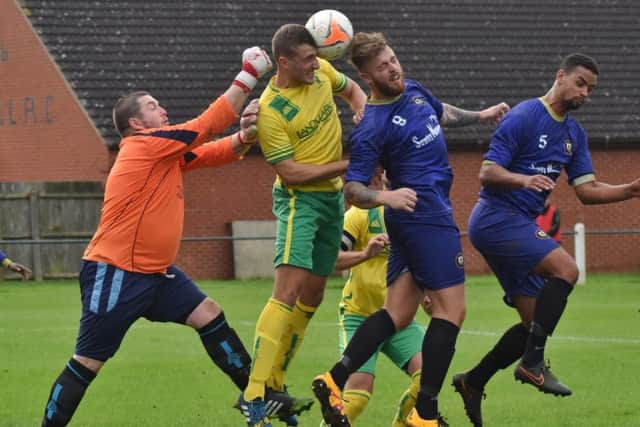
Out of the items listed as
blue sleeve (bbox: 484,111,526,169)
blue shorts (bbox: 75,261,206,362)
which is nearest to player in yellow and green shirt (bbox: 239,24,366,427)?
blue shorts (bbox: 75,261,206,362)

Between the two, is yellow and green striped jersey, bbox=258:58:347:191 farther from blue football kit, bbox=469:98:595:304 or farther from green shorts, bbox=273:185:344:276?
blue football kit, bbox=469:98:595:304

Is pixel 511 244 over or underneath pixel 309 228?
underneath

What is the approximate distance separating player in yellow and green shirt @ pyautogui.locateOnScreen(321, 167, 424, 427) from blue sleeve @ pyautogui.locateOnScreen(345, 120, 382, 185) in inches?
21.5

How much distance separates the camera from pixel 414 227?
29.6ft

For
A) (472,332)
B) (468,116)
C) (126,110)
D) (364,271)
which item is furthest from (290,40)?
(472,332)

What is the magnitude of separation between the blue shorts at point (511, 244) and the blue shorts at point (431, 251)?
1.07 m

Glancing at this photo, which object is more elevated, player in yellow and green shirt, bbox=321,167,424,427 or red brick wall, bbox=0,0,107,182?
player in yellow and green shirt, bbox=321,167,424,427

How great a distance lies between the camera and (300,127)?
9562 mm

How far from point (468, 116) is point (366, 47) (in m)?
1.25

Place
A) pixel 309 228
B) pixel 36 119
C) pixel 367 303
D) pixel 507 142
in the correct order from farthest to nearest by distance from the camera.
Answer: pixel 36 119, pixel 367 303, pixel 507 142, pixel 309 228

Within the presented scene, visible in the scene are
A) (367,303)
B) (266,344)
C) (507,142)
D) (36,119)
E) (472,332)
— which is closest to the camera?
(266,344)

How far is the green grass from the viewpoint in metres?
11.4

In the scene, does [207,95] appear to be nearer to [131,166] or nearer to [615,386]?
[615,386]

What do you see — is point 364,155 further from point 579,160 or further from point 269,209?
point 269,209
